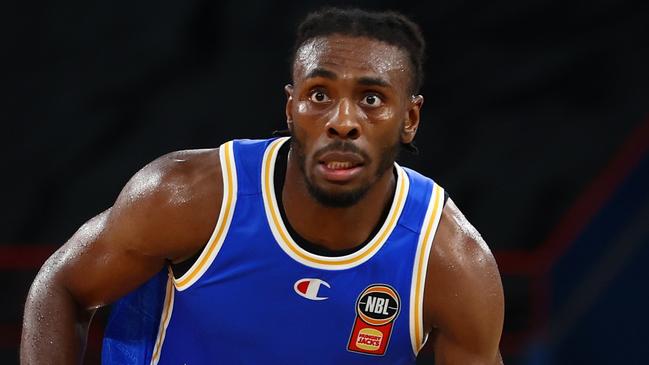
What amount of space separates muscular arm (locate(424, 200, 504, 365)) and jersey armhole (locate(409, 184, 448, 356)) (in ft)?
0.04

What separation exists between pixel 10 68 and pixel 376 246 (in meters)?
2.69

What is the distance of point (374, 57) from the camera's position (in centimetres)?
Answer: 239

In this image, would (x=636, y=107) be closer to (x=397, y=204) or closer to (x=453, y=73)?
(x=453, y=73)

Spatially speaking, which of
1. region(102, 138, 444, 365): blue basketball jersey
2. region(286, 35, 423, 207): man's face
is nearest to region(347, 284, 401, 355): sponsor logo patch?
region(102, 138, 444, 365): blue basketball jersey

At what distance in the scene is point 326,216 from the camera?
100 inches

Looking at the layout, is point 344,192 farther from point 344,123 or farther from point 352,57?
point 352,57

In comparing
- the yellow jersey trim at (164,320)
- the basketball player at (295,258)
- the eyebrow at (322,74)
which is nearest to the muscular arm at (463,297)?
the basketball player at (295,258)

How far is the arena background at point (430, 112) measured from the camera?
4.77 m

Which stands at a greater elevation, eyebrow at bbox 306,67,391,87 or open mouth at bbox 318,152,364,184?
eyebrow at bbox 306,67,391,87

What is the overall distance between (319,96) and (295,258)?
13.9 inches

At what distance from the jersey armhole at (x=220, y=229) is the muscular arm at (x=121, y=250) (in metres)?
0.01

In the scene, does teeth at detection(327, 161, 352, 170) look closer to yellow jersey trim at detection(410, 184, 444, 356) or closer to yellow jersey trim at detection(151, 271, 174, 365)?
yellow jersey trim at detection(410, 184, 444, 356)

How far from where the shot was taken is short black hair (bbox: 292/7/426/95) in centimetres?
242

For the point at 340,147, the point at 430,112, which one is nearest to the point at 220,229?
the point at 340,147
